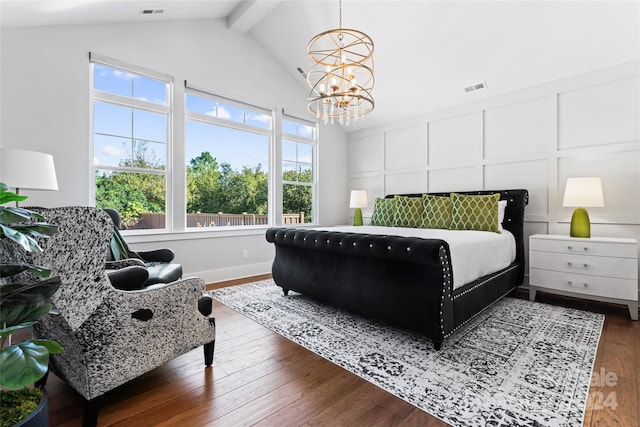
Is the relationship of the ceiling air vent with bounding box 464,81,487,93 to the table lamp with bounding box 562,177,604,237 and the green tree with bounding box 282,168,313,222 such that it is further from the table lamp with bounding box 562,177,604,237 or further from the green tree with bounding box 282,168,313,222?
the green tree with bounding box 282,168,313,222

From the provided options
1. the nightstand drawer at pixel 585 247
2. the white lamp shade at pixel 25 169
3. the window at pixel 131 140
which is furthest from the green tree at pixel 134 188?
the nightstand drawer at pixel 585 247

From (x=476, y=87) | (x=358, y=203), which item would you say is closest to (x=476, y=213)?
(x=476, y=87)

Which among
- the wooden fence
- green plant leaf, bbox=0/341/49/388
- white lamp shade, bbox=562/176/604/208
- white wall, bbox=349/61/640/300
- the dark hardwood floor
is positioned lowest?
the dark hardwood floor

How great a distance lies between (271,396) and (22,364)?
43.8 inches

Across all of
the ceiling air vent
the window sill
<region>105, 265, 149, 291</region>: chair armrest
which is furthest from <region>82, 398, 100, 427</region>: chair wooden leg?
the ceiling air vent

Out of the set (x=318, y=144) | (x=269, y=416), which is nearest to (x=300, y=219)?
(x=318, y=144)

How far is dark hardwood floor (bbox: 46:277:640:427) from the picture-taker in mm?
1435

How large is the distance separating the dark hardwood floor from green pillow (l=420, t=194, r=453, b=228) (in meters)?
1.89

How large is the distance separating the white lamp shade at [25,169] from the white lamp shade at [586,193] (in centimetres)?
465

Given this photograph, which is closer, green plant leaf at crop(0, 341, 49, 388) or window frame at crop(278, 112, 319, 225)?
green plant leaf at crop(0, 341, 49, 388)

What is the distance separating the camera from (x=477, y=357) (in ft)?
6.55

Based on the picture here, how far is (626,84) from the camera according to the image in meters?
3.12

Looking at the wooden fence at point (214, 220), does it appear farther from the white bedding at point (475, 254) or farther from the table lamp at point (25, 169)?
the white bedding at point (475, 254)

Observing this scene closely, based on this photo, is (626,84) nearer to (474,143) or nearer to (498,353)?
(474,143)
